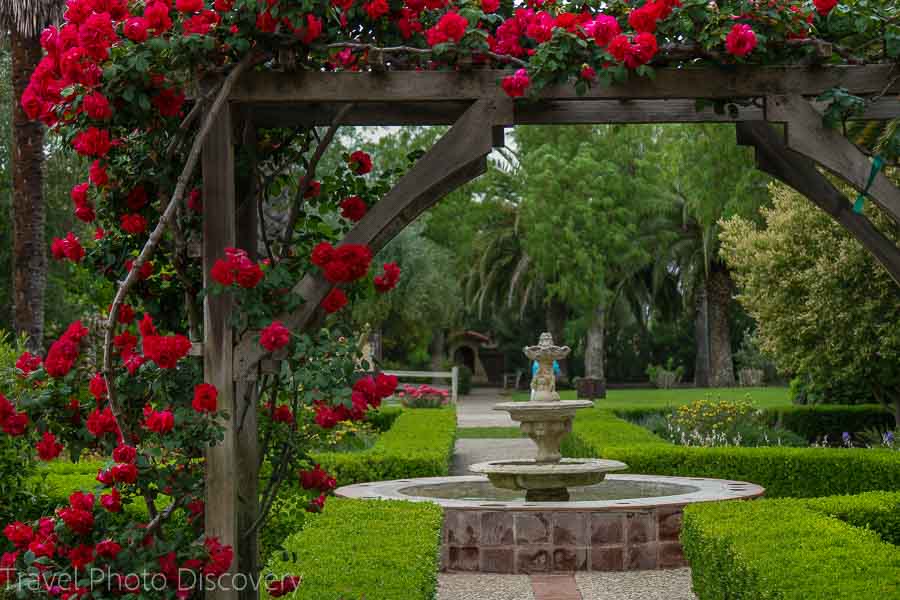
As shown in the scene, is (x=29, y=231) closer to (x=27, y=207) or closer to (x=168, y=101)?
(x=27, y=207)

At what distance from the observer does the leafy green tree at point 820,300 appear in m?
16.5

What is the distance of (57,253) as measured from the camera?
17.0 feet

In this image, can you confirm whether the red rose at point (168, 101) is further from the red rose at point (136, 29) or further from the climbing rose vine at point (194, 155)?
the red rose at point (136, 29)

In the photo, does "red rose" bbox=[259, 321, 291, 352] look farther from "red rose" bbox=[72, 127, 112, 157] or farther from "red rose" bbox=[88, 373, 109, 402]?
"red rose" bbox=[72, 127, 112, 157]

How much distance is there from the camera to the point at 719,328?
1438 inches

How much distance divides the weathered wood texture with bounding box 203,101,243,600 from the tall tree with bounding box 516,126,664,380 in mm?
28937

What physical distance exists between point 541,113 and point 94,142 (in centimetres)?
193

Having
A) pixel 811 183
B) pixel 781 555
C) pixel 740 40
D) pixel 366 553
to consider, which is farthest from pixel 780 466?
pixel 740 40

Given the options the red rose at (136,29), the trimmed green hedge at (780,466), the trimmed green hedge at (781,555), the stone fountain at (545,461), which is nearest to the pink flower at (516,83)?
the red rose at (136,29)

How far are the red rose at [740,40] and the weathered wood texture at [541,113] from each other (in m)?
0.45

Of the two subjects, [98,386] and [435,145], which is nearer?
[98,386]

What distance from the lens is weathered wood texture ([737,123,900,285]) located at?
5.29m

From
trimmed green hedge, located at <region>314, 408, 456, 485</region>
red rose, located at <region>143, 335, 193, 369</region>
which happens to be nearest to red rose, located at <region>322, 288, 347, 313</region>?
red rose, located at <region>143, 335, 193, 369</region>

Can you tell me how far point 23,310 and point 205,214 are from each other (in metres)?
11.6
